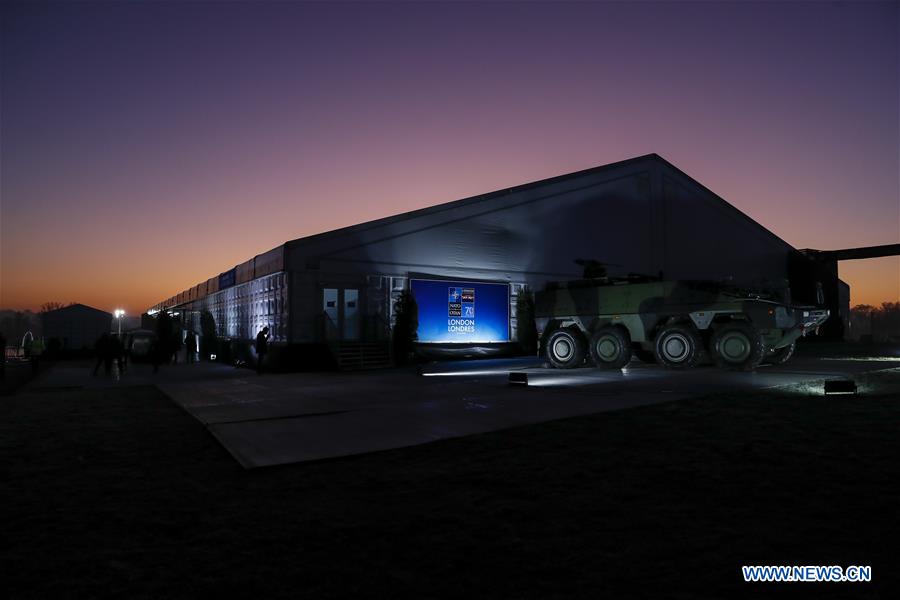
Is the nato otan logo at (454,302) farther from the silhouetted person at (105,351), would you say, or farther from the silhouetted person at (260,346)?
the silhouetted person at (105,351)

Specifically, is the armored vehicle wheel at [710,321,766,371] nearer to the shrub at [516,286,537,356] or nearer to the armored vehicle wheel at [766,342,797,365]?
the armored vehicle wheel at [766,342,797,365]

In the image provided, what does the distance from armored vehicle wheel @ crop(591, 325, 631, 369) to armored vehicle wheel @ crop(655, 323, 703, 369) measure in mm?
944

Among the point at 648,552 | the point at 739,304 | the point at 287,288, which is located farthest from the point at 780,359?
the point at 648,552

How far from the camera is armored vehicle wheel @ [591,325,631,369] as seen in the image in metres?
18.0

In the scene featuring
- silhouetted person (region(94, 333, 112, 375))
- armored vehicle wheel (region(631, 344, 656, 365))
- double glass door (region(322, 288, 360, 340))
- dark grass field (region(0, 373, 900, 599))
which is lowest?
dark grass field (region(0, 373, 900, 599))

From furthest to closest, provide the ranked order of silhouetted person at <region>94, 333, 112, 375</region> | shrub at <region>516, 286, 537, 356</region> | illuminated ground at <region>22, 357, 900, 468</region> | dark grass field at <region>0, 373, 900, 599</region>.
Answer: shrub at <region>516, 286, 537, 356</region>
silhouetted person at <region>94, 333, 112, 375</region>
illuminated ground at <region>22, 357, 900, 468</region>
dark grass field at <region>0, 373, 900, 599</region>

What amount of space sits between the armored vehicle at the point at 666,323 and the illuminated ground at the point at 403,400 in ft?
Answer: 2.42

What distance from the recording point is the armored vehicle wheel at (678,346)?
54.5ft

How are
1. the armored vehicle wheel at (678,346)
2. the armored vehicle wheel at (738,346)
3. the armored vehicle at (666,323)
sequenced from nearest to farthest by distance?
the armored vehicle wheel at (738,346), the armored vehicle at (666,323), the armored vehicle wheel at (678,346)

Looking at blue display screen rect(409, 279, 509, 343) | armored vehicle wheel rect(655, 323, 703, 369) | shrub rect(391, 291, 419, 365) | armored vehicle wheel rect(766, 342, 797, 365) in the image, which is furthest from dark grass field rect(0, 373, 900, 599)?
blue display screen rect(409, 279, 509, 343)

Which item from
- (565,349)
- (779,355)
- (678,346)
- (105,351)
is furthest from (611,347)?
(105,351)

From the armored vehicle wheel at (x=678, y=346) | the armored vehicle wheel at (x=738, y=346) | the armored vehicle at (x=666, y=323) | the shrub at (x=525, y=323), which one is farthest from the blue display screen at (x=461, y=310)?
the armored vehicle wheel at (x=738, y=346)

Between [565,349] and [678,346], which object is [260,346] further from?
[678,346]

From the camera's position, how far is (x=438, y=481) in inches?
204
